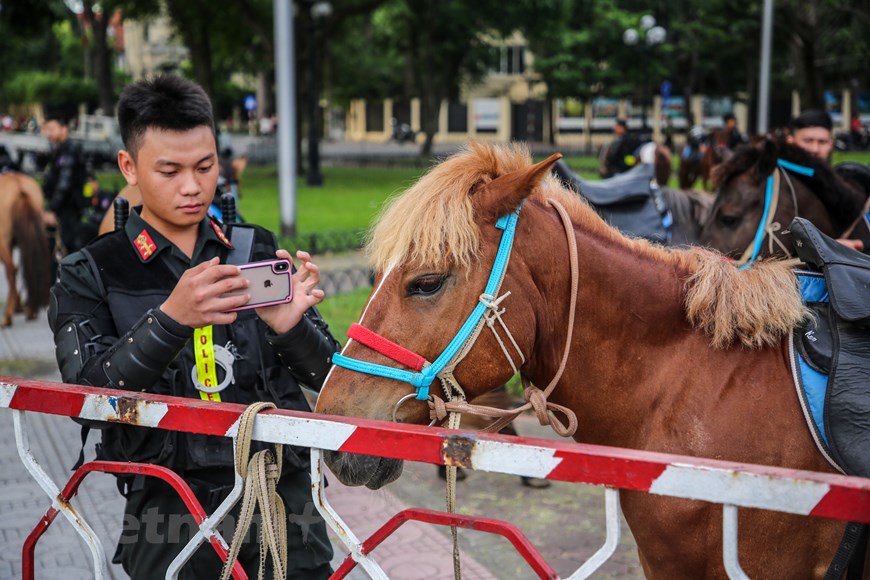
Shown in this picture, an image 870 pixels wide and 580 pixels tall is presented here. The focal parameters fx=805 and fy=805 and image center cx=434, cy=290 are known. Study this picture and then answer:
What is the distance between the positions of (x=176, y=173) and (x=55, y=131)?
8012 mm

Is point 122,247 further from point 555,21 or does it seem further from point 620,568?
point 555,21

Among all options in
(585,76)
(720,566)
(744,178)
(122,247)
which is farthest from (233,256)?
(585,76)

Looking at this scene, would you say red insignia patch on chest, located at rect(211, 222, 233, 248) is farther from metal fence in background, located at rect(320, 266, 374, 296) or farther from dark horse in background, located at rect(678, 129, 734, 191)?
dark horse in background, located at rect(678, 129, 734, 191)

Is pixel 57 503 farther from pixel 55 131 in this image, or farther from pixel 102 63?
pixel 102 63

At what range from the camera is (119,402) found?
2.07 m

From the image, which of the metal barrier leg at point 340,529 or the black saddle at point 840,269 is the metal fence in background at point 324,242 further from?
the metal barrier leg at point 340,529

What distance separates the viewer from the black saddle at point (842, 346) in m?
2.08

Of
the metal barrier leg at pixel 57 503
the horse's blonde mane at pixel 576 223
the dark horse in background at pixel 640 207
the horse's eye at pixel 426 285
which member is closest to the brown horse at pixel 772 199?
the dark horse in background at pixel 640 207

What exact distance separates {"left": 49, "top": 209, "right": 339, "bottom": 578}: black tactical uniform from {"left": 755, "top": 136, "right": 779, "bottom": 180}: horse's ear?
12.8 feet

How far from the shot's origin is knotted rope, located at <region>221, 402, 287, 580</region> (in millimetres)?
1944

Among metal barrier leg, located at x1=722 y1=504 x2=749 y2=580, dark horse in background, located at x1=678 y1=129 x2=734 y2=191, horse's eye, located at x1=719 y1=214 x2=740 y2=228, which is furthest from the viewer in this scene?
dark horse in background, located at x1=678 y1=129 x2=734 y2=191

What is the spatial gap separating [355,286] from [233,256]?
7.80 meters

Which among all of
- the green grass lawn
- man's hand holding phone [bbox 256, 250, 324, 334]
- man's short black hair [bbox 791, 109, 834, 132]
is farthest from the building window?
man's hand holding phone [bbox 256, 250, 324, 334]

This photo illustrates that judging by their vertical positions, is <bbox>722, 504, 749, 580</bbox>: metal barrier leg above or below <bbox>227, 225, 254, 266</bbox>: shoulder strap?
below
